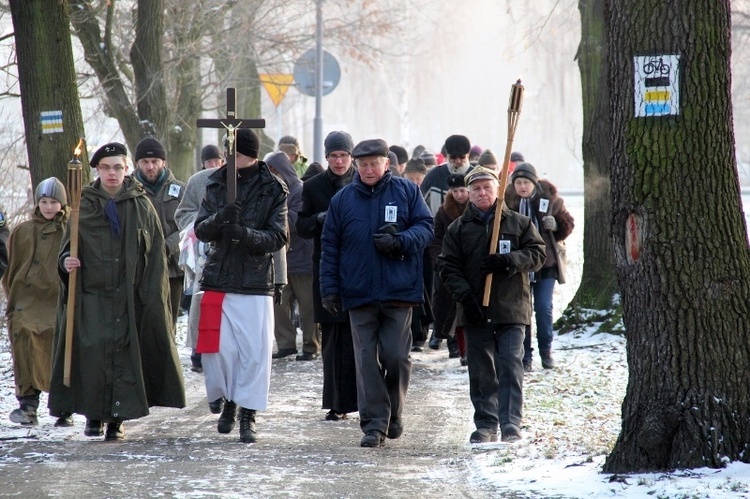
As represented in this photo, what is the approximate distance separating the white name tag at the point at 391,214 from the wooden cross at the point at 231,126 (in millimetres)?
970

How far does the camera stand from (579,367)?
442 inches

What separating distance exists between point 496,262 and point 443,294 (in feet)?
9.27

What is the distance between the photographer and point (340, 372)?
28.2ft

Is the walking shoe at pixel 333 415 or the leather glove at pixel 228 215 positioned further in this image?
the walking shoe at pixel 333 415

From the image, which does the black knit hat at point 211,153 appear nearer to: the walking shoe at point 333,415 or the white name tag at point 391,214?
the walking shoe at point 333,415

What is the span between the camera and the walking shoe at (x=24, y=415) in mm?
8633

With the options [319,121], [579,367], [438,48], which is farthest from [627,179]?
[438,48]

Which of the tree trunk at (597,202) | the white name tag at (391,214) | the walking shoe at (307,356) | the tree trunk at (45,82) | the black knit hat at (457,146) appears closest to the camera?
the white name tag at (391,214)

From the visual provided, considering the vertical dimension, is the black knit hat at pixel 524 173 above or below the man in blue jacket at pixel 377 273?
above

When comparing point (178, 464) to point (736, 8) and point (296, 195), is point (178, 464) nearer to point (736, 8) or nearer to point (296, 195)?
point (296, 195)

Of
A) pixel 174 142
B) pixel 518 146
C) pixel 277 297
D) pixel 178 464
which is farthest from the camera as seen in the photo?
pixel 518 146

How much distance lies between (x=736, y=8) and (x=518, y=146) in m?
43.3

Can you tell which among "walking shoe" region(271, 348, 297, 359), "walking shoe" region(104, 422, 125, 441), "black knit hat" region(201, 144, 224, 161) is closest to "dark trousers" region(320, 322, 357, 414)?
"walking shoe" region(104, 422, 125, 441)

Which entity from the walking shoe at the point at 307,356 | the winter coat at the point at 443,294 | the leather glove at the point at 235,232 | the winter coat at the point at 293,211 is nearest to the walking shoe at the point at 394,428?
the leather glove at the point at 235,232
